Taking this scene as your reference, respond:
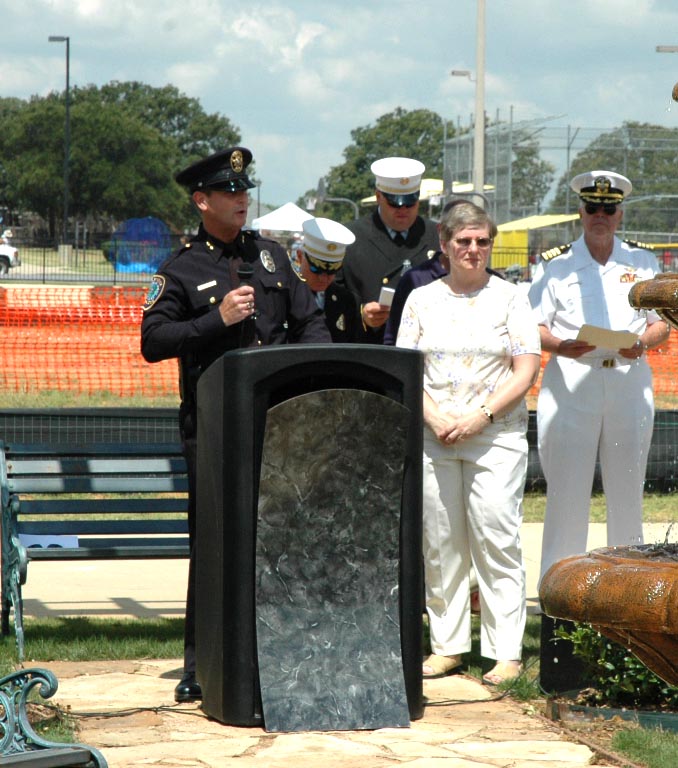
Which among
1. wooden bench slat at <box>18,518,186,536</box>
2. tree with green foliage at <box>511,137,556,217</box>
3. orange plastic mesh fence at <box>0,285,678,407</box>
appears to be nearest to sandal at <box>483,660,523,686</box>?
wooden bench slat at <box>18,518,186,536</box>

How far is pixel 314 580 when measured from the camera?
4723 mm

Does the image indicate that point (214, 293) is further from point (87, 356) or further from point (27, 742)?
point (87, 356)

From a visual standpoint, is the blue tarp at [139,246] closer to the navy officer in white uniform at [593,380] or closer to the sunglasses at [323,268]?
the sunglasses at [323,268]

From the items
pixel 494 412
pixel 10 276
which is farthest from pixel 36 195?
pixel 494 412

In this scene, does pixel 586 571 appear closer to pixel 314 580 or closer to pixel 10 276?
pixel 314 580

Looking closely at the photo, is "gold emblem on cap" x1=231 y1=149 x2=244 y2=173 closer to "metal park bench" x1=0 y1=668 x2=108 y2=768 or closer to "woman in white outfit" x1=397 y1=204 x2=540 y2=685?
"woman in white outfit" x1=397 y1=204 x2=540 y2=685

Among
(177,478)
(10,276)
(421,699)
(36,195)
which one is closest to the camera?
(421,699)

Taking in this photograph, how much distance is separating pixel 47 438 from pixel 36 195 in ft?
244

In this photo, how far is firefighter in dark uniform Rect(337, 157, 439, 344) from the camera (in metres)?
6.47

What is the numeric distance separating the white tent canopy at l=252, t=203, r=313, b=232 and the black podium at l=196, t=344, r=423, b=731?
6800 mm

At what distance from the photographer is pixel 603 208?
6426 mm

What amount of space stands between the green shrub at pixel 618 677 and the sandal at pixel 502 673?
0.55m

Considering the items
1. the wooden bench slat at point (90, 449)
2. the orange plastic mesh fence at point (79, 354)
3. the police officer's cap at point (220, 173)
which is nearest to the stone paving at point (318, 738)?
the wooden bench slat at point (90, 449)

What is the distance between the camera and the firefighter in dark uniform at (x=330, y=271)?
6.30 m
